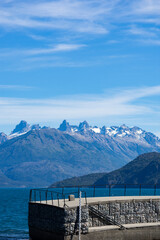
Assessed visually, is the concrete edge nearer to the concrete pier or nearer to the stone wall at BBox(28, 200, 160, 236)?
the concrete pier

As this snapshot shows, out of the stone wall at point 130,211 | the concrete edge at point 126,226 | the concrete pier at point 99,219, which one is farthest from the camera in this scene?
the stone wall at point 130,211

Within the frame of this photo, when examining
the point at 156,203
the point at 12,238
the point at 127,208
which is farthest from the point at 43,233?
the point at 12,238

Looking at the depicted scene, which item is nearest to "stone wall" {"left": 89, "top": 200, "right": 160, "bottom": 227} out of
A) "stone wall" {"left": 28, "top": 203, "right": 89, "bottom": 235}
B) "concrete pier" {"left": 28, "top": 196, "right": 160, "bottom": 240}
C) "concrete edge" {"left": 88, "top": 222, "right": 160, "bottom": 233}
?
"concrete pier" {"left": 28, "top": 196, "right": 160, "bottom": 240}

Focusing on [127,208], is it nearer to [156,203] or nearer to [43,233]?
[156,203]

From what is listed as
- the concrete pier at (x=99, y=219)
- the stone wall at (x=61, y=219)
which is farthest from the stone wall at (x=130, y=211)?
the stone wall at (x=61, y=219)

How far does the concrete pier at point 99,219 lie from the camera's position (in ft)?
107

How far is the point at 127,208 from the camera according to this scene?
3681cm

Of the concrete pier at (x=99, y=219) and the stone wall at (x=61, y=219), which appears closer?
the stone wall at (x=61, y=219)

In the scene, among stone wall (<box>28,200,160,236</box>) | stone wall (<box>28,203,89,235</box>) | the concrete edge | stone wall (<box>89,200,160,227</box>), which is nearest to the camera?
stone wall (<box>28,203,89,235</box>)

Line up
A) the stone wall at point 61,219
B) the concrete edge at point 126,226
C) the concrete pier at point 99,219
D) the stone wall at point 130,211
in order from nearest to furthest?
the stone wall at point 61,219 → the concrete pier at point 99,219 → the concrete edge at point 126,226 → the stone wall at point 130,211

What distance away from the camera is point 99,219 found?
115ft

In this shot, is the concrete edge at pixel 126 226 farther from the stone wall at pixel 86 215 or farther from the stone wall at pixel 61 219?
the stone wall at pixel 61 219

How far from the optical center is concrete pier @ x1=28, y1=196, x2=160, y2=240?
107 ft

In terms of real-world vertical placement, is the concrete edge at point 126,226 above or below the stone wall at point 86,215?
below
